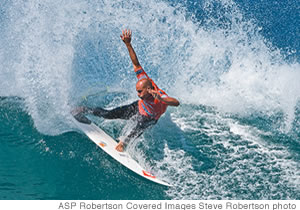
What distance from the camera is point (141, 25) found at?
917 centimetres

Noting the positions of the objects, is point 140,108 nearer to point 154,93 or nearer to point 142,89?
point 142,89

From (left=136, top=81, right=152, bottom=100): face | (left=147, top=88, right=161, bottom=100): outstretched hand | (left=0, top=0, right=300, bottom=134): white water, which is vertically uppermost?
(left=0, top=0, right=300, bottom=134): white water

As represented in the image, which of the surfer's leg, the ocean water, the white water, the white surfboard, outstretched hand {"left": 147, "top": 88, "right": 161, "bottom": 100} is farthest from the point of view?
the white water

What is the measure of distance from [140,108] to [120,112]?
46 centimetres

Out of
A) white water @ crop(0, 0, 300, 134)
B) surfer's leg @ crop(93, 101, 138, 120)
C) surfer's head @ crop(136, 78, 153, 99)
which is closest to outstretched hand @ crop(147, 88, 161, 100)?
surfer's head @ crop(136, 78, 153, 99)

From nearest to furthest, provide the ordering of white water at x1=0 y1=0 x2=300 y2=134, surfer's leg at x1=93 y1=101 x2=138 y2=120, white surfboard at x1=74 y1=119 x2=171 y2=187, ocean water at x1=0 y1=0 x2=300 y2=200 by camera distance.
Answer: ocean water at x1=0 y1=0 x2=300 y2=200 < white surfboard at x1=74 y1=119 x2=171 y2=187 < surfer's leg at x1=93 y1=101 x2=138 y2=120 < white water at x1=0 y1=0 x2=300 y2=134

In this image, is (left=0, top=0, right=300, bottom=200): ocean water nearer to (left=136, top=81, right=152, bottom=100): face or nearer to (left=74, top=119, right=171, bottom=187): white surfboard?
(left=74, top=119, right=171, bottom=187): white surfboard

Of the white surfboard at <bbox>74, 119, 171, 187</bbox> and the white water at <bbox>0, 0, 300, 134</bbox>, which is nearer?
the white surfboard at <bbox>74, 119, 171, 187</bbox>

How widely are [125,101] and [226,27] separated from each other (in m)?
4.82

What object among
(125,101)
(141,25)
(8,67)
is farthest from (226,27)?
(8,67)

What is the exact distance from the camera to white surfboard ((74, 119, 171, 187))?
5951 millimetres

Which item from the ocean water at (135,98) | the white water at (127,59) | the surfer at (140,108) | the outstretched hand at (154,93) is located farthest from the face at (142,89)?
the white water at (127,59)

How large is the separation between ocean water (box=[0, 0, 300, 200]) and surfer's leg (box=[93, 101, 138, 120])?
26 cm
